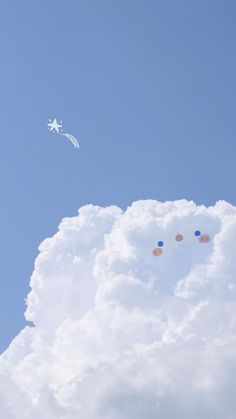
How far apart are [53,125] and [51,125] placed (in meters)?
1.18

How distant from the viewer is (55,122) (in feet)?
269

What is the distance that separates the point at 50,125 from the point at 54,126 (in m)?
2.29

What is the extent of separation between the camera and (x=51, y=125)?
8081 cm

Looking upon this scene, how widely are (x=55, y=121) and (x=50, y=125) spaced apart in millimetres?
2454

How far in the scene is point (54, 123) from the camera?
80688 mm

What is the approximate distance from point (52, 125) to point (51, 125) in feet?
2.33

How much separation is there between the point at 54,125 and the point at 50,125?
2198mm

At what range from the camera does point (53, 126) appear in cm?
7994

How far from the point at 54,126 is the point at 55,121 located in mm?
3426

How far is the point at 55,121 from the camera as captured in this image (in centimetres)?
8250

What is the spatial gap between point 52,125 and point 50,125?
63.3 inches

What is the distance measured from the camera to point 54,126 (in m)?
80.2

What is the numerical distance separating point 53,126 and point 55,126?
108 cm
